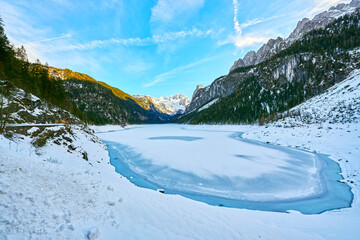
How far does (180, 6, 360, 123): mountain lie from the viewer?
246 ft

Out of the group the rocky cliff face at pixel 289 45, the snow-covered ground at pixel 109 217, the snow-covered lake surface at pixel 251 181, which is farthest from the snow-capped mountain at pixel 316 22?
the snow-covered ground at pixel 109 217

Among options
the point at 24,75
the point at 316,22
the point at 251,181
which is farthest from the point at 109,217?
the point at 316,22

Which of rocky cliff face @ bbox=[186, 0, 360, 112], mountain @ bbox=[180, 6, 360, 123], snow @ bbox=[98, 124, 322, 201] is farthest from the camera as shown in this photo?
rocky cliff face @ bbox=[186, 0, 360, 112]

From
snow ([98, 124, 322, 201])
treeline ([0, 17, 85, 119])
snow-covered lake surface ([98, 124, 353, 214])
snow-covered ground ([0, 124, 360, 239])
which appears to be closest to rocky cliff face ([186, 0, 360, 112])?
snow-covered lake surface ([98, 124, 353, 214])

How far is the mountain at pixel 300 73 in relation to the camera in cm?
7512

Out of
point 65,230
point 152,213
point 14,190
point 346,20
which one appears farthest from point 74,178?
point 346,20

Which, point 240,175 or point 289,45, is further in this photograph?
point 289,45

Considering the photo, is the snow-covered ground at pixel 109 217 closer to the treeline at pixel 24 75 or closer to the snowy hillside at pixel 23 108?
the snowy hillside at pixel 23 108

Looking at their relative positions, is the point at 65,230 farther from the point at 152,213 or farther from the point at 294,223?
the point at 294,223

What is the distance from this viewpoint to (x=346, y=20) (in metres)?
97.4

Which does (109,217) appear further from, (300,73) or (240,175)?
(300,73)

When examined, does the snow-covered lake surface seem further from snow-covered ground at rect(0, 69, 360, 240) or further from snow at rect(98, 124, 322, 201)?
snow-covered ground at rect(0, 69, 360, 240)

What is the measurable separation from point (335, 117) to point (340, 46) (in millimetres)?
91700

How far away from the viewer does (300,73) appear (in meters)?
92.7
